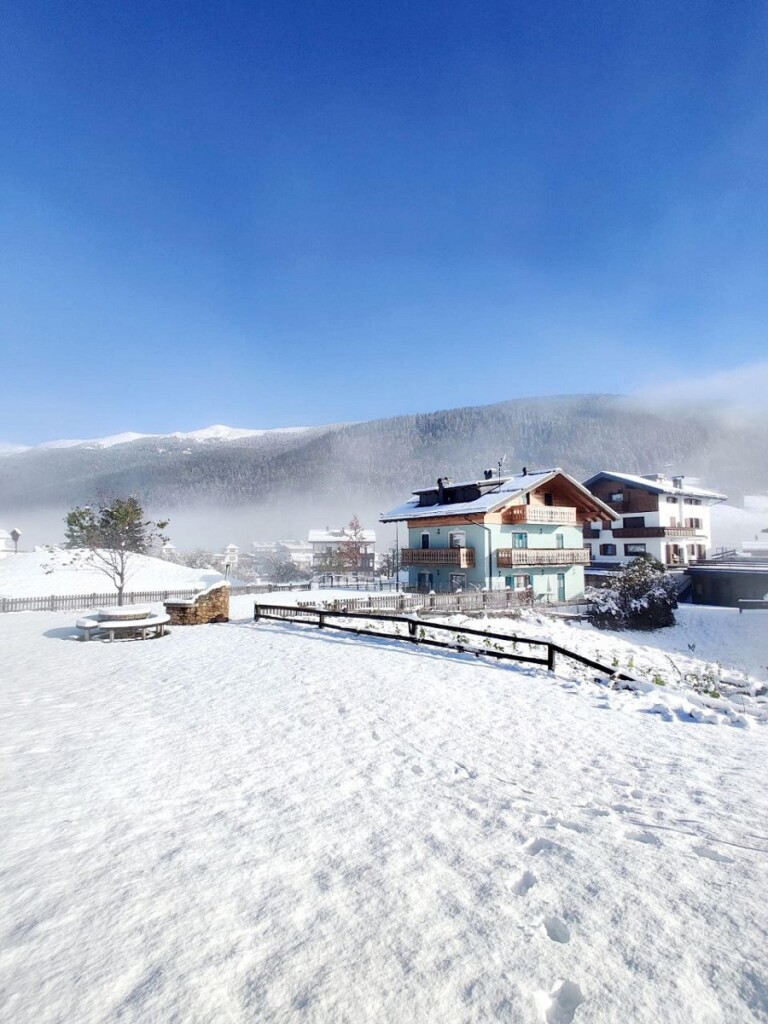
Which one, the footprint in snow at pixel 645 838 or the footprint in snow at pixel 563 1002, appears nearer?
the footprint in snow at pixel 563 1002

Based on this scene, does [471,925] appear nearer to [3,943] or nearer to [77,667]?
[3,943]

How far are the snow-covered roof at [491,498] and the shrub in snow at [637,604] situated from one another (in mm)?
8946

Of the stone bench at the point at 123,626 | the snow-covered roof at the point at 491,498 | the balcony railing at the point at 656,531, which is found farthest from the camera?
the balcony railing at the point at 656,531

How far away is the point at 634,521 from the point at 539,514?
16291 millimetres

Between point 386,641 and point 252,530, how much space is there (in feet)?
493

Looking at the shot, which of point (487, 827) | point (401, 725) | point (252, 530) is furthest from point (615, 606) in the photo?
point (252, 530)

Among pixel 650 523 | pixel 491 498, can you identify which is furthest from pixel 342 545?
pixel 491 498

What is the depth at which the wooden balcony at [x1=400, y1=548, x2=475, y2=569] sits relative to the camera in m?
35.6

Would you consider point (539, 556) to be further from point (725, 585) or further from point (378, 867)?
point (378, 867)

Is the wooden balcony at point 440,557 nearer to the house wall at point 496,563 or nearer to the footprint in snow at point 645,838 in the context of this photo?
the house wall at point 496,563

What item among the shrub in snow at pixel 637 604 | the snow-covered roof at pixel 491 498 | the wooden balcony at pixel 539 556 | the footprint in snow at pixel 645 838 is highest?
the snow-covered roof at pixel 491 498

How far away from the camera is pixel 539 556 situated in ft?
119

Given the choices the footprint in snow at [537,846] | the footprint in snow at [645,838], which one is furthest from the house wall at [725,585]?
the footprint in snow at [537,846]

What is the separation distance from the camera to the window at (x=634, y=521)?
47062mm
